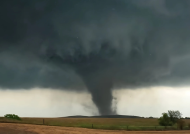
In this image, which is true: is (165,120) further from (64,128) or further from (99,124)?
(64,128)

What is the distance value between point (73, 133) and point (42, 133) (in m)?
5.45

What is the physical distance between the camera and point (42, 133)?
95.0ft

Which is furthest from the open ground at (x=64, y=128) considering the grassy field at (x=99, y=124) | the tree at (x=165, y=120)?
the tree at (x=165, y=120)

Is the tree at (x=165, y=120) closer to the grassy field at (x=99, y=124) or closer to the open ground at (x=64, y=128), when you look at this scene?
the grassy field at (x=99, y=124)

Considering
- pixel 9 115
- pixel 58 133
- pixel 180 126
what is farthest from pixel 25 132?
pixel 180 126

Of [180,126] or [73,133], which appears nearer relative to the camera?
[73,133]

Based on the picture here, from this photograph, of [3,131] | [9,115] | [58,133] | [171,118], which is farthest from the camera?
[171,118]

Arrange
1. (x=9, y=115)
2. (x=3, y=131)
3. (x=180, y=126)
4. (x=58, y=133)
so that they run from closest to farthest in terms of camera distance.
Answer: (x=3, y=131), (x=58, y=133), (x=9, y=115), (x=180, y=126)

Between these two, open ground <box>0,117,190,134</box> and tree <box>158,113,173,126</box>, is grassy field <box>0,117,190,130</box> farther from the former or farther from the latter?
tree <box>158,113,173,126</box>

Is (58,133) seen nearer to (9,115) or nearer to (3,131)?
(3,131)

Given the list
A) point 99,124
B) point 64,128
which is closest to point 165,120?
point 99,124

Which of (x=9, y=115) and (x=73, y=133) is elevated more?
(x=9, y=115)

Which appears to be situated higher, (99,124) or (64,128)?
(64,128)

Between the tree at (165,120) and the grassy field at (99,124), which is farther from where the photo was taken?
the tree at (165,120)
